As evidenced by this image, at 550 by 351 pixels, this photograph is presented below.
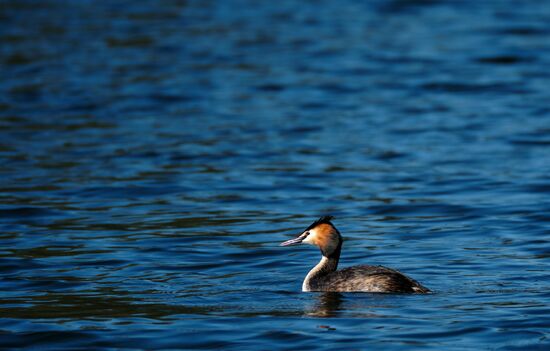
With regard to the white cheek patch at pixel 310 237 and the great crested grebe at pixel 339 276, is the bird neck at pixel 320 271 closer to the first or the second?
the great crested grebe at pixel 339 276

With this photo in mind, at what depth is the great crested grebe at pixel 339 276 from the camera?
37.0ft

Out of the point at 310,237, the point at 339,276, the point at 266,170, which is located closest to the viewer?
the point at 339,276

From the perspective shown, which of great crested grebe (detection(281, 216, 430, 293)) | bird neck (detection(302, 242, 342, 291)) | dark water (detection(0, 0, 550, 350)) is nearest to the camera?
dark water (detection(0, 0, 550, 350))

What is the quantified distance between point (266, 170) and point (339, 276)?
726 cm

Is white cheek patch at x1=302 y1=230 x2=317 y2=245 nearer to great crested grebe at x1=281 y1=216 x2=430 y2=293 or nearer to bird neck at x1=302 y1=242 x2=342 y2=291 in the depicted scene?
great crested grebe at x1=281 y1=216 x2=430 y2=293

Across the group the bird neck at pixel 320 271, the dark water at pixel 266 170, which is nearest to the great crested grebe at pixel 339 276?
the bird neck at pixel 320 271

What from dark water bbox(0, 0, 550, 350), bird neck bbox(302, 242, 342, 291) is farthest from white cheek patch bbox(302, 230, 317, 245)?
dark water bbox(0, 0, 550, 350)

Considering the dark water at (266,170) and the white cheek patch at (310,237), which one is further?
the white cheek patch at (310,237)

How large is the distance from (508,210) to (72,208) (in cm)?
581

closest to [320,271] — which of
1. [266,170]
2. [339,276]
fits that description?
[339,276]

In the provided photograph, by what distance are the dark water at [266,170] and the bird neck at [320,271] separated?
21 cm

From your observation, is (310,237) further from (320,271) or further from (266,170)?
(266,170)

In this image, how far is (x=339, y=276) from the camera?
38.4ft

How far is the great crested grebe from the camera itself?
1129 centimetres
